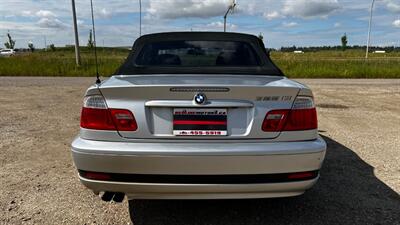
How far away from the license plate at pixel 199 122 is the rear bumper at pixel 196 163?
0.09 metres

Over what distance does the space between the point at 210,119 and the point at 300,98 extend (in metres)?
0.71

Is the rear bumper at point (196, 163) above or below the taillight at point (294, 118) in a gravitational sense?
below

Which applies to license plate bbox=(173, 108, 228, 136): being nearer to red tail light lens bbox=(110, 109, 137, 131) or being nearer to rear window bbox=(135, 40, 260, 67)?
red tail light lens bbox=(110, 109, 137, 131)

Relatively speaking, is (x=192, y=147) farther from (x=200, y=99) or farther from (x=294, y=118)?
(x=294, y=118)

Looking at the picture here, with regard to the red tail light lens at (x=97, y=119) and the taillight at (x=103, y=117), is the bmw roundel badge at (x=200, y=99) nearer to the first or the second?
the taillight at (x=103, y=117)

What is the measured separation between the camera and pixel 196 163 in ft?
8.00

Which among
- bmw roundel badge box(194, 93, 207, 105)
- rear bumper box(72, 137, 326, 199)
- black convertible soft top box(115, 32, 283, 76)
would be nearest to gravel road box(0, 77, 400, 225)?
rear bumper box(72, 137, 326, 199)

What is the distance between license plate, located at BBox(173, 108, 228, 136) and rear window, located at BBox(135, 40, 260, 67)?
4.33ft

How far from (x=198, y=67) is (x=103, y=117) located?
119 centimetres

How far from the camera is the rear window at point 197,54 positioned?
379 centimetres

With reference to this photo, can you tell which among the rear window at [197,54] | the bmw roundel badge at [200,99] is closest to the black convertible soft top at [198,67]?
the rear window at [197,54]

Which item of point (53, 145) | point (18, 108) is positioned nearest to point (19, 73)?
point (18, 108)

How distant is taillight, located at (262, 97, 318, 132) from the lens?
100 inches

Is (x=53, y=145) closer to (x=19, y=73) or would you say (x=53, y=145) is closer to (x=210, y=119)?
(x=210, y=119)
